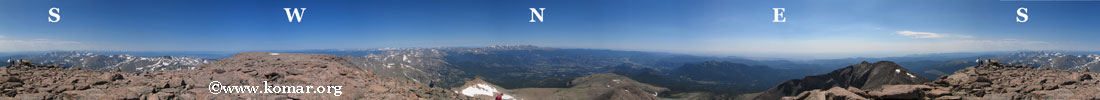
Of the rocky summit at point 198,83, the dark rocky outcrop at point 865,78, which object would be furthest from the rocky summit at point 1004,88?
the dark rocky outcrop at point 865,78

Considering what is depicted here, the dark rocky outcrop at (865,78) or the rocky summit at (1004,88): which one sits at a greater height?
the rocky summit at (1004,88)

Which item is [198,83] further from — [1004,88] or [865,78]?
[865,78]

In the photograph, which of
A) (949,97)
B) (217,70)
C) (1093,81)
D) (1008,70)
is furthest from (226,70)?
(1008,70)

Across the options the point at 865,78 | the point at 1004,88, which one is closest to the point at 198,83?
the point at 1004,88

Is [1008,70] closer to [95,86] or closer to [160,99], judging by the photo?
[160,99]

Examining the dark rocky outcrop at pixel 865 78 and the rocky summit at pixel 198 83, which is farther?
the dark rocky outcrop at pixel 865 78

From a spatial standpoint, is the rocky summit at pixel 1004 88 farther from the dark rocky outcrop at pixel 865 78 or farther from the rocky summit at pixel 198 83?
the dark rocky outcrop at pixel 865 78
